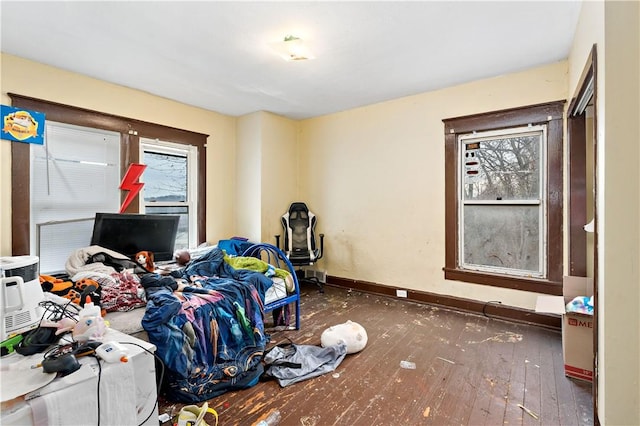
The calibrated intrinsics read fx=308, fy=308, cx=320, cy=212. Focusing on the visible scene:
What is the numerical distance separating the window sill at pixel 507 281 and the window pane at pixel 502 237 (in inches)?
4.7

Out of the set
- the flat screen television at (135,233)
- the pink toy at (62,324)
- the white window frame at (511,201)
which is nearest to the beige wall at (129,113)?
the flat screen television at (135,233)

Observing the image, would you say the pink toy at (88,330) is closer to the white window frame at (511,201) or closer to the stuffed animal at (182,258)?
the stuffed animal at (182,258)

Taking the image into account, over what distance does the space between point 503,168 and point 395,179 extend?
47.5 inches

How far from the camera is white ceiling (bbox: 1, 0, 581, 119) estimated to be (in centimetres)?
213

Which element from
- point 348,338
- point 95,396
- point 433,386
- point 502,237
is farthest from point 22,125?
point 502,237

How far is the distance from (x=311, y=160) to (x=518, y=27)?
3.03 meters

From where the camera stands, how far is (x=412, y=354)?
2.53 m

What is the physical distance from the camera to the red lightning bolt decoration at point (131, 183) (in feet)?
→ 11.2

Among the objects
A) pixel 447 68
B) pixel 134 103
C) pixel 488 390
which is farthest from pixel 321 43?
pixel 488 390

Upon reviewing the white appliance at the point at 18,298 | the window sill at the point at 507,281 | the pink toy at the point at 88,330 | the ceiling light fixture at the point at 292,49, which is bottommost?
the window sill at the point at 507,281

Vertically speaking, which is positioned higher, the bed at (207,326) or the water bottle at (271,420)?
the bed at (207,326)

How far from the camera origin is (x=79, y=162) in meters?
3.14
